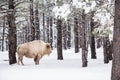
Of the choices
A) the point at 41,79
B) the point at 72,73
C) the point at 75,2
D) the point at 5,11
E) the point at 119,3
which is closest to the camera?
the point at 119,3

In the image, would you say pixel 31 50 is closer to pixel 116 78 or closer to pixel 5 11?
pixel 5 11

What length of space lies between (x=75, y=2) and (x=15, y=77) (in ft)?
15.8

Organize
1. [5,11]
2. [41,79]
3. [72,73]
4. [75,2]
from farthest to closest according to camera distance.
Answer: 1. [5,11]
2. [75,2]
3. [72,73]
4. [41,79]

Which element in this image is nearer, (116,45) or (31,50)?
(116,45)

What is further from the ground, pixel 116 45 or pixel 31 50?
pixel 116 45

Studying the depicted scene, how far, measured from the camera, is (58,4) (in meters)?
16.7

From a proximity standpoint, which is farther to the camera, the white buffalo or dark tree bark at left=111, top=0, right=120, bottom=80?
the white buffalo

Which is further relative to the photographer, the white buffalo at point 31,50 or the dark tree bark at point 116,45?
the white buffalo at point 31,50

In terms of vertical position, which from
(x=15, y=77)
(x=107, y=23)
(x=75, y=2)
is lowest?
(x=15, y=77)

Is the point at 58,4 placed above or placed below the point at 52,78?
above

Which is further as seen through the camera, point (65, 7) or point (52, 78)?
point (65, 7)

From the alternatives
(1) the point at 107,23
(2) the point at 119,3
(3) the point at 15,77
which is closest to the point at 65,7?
(1) the point at 107,23

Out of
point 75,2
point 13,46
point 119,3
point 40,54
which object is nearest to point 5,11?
point 13,46

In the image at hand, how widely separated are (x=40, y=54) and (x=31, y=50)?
1.99ft
